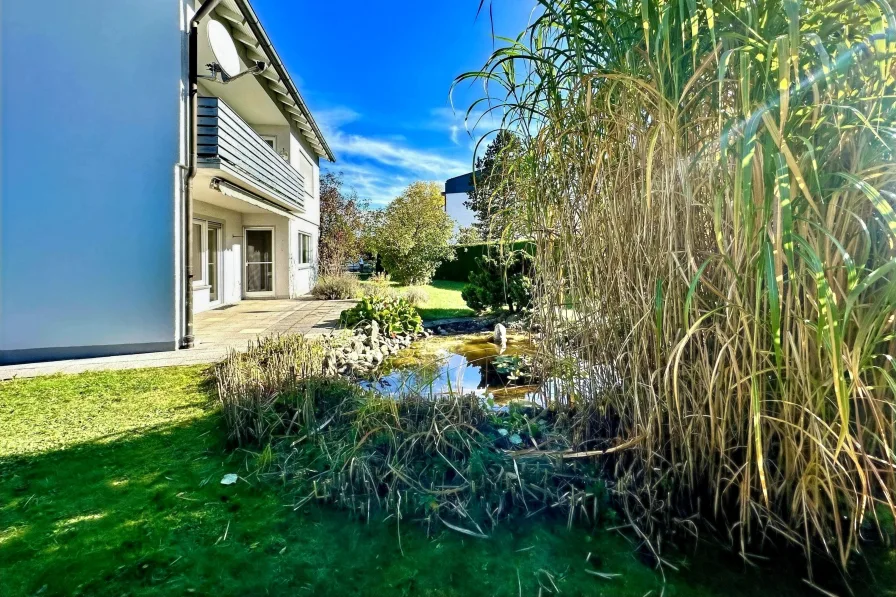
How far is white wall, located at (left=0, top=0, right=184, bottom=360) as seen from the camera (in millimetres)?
5590

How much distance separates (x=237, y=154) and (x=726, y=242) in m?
8.07

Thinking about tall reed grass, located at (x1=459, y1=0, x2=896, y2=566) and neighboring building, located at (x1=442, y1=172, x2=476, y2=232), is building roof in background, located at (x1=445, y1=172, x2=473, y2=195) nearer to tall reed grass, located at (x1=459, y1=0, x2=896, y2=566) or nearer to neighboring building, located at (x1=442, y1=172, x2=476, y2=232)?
neighboring building, located at (x1=442, y1=172, x2=476, y2=232)

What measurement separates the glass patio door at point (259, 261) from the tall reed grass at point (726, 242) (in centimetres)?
1169

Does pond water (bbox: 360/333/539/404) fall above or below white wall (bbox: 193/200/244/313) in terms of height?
below

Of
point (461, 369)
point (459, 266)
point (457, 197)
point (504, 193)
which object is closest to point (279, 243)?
point (461, 369)

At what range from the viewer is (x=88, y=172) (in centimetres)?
576

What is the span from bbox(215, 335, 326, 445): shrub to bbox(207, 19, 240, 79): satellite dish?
451cm

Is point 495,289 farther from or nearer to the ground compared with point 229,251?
nearer to the ground

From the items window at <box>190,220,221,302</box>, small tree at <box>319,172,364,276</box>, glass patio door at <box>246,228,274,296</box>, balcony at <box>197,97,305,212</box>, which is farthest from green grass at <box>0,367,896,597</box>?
small tree at <box>319,172,364,276</box>

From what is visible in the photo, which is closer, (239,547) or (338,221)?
→ (239,547)

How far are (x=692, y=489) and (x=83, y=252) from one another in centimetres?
735

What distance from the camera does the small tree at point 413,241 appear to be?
51.6 feet

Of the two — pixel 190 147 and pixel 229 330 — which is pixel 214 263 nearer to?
pixel 229 330

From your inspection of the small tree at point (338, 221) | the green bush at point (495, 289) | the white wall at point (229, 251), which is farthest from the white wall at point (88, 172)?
the small tree at point (338, 221)
